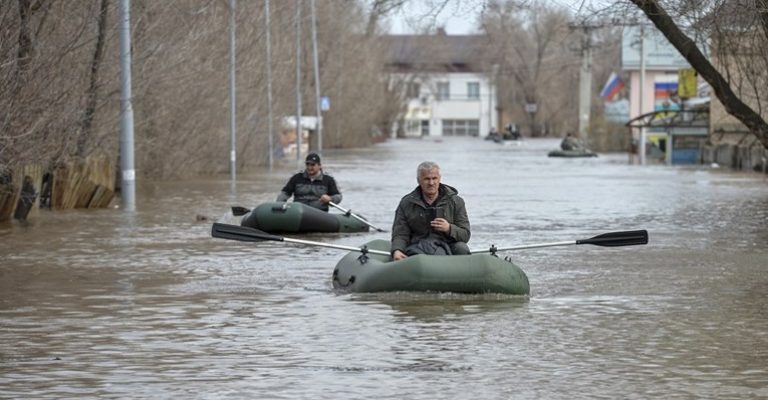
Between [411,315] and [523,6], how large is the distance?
490 inches

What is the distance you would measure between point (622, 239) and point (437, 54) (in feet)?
535

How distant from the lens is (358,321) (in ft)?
48.1

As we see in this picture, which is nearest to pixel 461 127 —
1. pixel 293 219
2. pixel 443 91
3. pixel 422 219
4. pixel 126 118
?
pixel 443 91

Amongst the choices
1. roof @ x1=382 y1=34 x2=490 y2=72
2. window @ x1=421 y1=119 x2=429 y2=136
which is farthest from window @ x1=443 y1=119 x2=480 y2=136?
roof @ x1=382 y1=34 x2=490 y2=72

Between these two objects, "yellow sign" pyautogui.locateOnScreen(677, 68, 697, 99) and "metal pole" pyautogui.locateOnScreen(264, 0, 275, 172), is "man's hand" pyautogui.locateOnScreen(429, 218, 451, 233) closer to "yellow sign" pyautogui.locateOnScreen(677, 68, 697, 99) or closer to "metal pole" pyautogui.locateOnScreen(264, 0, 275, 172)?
"metal pole" pyautogui.locateOnScreen(264, 0, 275, 172)

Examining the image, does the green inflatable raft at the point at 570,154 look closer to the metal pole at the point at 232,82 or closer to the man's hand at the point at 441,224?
the metal pole at the point at 232,82

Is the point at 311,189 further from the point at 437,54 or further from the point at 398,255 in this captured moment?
the point at 437,54

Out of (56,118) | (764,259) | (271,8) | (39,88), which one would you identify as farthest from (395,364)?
(271,8)

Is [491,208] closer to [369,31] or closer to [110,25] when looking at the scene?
[110,25]

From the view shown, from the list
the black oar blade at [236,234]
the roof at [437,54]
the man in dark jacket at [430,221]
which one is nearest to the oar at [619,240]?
the man in dark jacket at [430,221]

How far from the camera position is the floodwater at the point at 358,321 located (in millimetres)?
11289

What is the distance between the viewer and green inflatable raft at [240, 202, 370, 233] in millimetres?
24344

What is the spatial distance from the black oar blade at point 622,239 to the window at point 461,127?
572 ft

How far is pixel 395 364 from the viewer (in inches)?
477
